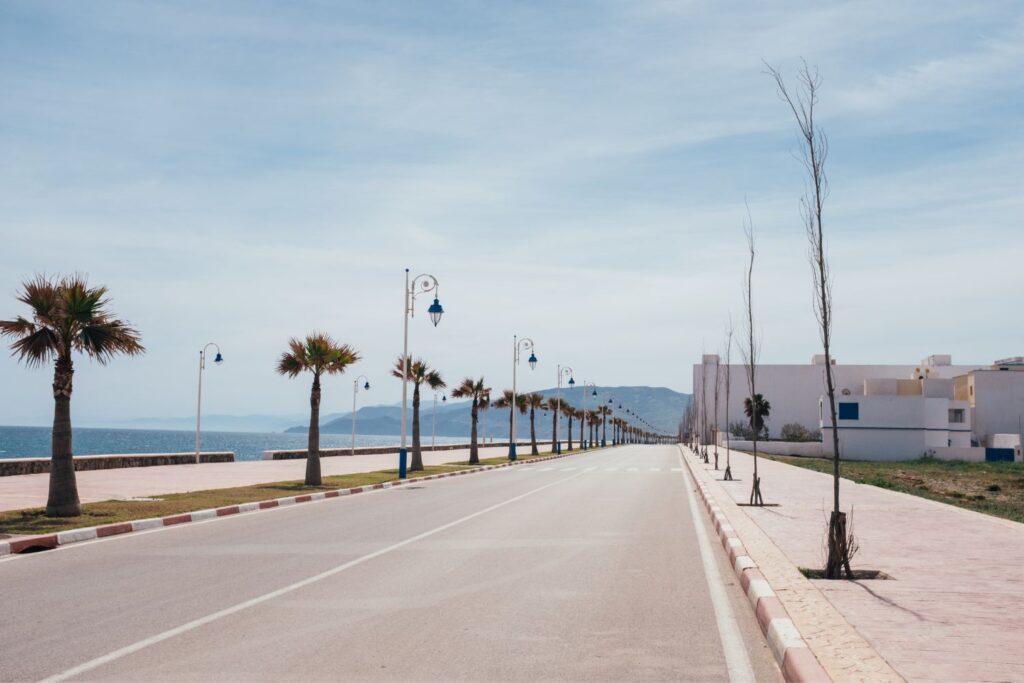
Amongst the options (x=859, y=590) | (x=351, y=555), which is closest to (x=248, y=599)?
(x=351, y=555)

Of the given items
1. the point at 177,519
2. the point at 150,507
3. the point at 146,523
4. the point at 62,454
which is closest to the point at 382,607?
the point at 146,523

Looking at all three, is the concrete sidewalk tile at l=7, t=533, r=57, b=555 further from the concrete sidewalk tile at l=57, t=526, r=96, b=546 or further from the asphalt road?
the asphalt road

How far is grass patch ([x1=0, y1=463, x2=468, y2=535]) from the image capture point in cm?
1598

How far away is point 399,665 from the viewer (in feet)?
22.7

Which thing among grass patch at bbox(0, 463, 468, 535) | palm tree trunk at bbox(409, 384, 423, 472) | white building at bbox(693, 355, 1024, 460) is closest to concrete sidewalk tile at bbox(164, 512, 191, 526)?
grass patch at bbox(0, 463, 468, 535)

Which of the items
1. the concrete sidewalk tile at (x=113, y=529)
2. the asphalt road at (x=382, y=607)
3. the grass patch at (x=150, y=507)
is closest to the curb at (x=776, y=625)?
the asphalt road at (x=382, y=607)

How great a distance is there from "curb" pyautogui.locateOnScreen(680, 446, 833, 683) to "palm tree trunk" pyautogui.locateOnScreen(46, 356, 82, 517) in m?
11.8

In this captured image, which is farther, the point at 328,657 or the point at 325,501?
the point at 325,501

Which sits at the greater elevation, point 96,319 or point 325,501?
point 96,319

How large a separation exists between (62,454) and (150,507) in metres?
2.40

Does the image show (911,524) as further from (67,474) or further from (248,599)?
(67,474)

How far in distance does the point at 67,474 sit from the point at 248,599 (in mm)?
9902

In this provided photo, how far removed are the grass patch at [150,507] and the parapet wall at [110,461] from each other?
9.71 meters

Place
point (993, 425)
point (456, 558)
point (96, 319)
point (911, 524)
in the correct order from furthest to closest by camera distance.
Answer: point (993, 425) → point (96, 319) → point (911, 524) → point (456, 558)
